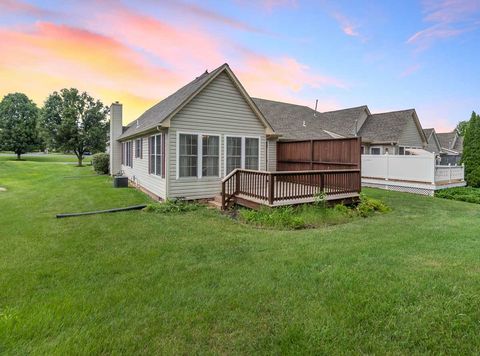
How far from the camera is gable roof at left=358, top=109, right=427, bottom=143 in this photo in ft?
68.7

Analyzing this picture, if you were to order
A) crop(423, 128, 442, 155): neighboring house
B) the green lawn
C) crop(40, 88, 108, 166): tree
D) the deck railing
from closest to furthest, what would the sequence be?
the green lawn, the deck railing, crop(423, 128, 442, 155): neighboring house, crop(40, 88, 108, 166): tree

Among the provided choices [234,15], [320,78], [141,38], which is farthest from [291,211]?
[320,78]

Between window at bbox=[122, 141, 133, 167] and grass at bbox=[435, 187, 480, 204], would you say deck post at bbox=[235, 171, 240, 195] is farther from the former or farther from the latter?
grass at bbox=[435, 187, 480, 204]

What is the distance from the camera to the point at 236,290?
12.2ft

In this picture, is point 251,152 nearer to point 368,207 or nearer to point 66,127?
point 368,207

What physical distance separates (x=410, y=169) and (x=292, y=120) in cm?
763

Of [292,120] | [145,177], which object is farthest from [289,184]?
[292,120]

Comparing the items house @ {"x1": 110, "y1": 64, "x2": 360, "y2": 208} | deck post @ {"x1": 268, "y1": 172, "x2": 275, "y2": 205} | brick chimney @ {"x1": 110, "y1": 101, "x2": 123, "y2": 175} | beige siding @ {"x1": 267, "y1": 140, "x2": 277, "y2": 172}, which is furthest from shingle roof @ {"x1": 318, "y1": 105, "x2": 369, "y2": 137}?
brick chimney @ {"x1": 110, "y1": 101, "x2": 123, "y2": 175}

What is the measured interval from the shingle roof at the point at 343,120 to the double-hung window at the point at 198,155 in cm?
1254

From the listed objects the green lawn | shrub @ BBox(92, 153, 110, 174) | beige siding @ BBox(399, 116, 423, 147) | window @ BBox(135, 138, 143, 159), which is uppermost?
beige siding @ BBox(399, 116, 423, 147)

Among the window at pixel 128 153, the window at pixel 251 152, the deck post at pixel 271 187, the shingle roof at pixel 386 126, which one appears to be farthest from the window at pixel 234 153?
the shingle roof at pixel 386 126

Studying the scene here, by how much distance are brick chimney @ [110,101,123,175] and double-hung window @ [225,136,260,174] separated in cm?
1227

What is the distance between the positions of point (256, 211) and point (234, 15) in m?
8.38

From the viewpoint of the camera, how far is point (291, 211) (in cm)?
814
